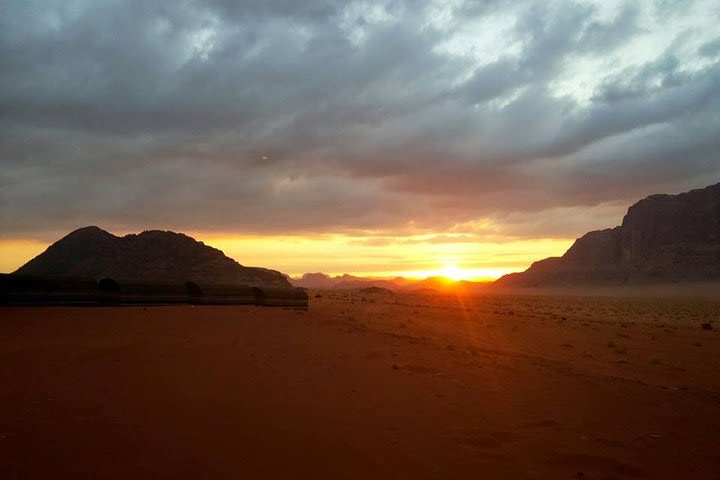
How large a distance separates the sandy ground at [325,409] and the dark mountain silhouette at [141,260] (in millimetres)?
54276

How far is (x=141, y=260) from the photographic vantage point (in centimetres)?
7006

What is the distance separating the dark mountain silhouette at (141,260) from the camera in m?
67.2

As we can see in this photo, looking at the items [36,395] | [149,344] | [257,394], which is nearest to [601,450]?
[257,394]

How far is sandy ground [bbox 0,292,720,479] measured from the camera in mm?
5742

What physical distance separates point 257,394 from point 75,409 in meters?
2.61

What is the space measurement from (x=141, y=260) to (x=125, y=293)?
184 feet

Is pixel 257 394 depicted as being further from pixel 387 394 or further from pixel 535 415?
pixel 535 415

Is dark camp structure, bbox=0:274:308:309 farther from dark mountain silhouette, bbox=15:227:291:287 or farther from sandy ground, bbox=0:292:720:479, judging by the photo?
dark mountain silhouette, bbox=15:227:291:287

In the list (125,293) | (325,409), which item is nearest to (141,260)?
(125,293)

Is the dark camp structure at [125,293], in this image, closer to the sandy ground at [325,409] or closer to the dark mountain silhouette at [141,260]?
the sandy ground at [325,409]

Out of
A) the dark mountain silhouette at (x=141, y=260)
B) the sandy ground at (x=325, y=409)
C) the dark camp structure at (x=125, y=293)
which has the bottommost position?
the sandy ground at (x=325, y=409)


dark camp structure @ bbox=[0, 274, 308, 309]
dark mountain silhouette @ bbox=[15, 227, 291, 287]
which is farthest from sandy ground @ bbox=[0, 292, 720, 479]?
dark mountain silhouette @ bbox=[15, 227, 291, 287]

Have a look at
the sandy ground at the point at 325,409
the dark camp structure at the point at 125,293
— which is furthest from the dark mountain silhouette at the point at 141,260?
the sandy ground at the point at 325,409

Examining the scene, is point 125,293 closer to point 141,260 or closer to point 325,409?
point 325,409
